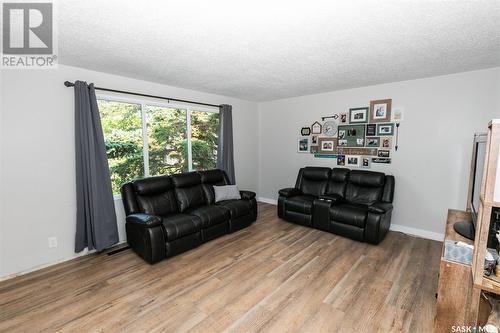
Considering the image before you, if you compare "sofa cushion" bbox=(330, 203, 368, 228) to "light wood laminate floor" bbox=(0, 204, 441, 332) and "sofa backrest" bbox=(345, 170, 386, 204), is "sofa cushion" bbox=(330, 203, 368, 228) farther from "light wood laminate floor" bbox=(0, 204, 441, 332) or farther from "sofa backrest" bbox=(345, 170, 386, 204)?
"light wood laminate floor" bbox=(0, 204, 441, 332)

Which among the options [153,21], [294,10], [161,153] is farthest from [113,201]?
[294,10]

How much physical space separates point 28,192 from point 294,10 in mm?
3284

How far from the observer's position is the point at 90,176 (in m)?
2.85

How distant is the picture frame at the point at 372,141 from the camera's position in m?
3.83

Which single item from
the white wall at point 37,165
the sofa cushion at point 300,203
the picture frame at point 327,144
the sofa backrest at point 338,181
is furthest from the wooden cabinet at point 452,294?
the white wall at point 37,165

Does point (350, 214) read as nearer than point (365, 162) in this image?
Yes

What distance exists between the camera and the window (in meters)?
3.27

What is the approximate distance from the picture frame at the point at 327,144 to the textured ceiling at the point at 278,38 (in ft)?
4.52

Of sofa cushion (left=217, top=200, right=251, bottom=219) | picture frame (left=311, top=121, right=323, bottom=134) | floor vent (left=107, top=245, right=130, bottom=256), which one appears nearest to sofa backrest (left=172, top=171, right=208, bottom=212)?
sofa cushion (left=217, top=200, right=251, bottom=219)

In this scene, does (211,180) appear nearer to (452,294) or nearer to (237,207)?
(237,207)

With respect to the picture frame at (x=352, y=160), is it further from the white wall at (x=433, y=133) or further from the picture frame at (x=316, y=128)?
the picture frame at (x=316, y=128)

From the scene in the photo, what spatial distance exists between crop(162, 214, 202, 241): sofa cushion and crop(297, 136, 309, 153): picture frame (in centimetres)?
269

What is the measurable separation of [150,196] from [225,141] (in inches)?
72.8

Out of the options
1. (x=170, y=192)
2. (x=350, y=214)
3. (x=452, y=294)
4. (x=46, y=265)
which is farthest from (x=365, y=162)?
(x=46, y=265)
